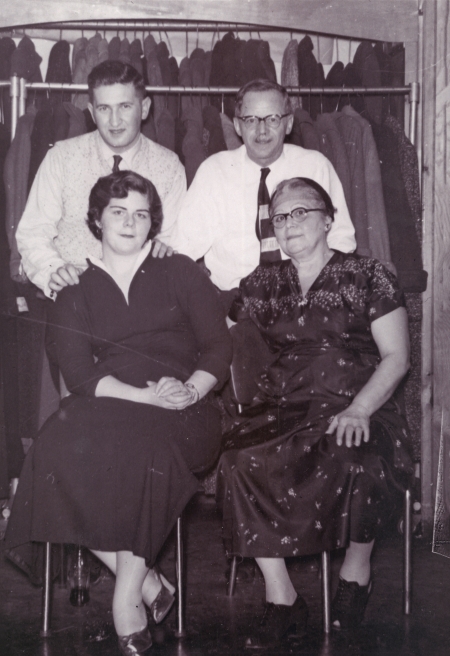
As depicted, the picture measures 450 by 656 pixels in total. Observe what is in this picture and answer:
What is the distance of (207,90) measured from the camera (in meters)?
2.84

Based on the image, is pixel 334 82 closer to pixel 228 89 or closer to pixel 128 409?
pixel 228 89

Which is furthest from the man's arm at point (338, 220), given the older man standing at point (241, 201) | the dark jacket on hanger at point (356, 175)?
the dark jacket on hanger at point (356, 175)

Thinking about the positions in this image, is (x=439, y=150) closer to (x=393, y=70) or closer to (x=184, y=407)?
(x=393, y=70)

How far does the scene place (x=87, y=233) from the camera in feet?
8.36

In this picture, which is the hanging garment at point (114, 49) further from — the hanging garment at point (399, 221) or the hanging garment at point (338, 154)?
the hanging garment at point (399, 221)

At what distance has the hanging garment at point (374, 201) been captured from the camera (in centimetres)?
270

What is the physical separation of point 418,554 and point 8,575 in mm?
1409

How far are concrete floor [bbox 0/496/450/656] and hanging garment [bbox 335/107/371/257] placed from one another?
3.75 ft

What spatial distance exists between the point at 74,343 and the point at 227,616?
2.97 feet

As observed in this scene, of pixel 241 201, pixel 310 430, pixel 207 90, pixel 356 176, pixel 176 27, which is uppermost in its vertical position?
pixel 176 27

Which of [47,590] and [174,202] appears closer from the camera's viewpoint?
[47,590]

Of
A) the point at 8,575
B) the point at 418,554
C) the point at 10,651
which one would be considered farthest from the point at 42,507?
the point at 418,554

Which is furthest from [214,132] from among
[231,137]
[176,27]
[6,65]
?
[6,65]

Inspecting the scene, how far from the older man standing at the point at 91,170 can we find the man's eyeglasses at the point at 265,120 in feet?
1.07
